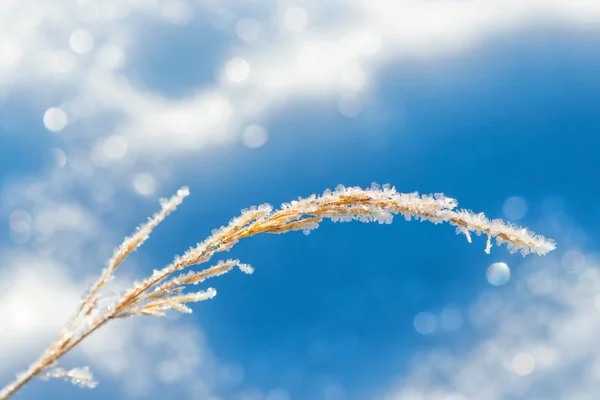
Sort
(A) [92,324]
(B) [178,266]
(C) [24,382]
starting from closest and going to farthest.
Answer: (C) [24,382], (A) [92,324], (B) [178,266]

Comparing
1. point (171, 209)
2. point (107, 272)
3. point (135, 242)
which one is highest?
point (171, 209)

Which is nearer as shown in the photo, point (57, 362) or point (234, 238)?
point (57, 362)

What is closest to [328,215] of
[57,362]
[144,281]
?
[144,281]

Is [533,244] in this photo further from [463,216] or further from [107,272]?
[107,272]

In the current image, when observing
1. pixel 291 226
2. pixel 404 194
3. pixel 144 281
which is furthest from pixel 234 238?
pixel 404 194

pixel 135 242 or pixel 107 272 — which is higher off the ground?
pixel 135 242

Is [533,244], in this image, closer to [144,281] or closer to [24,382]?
[144,281]

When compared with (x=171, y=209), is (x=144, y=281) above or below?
below

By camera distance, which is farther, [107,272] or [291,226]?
[291,226]

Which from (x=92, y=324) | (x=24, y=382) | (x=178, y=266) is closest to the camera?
(x=24, y=382)
